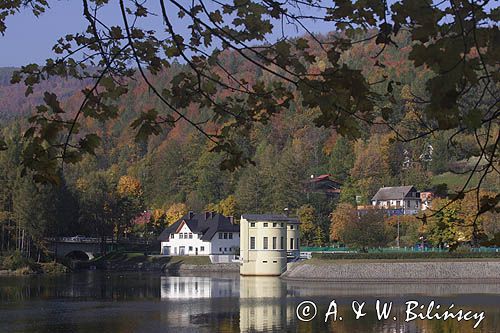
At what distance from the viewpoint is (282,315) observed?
1444 inches

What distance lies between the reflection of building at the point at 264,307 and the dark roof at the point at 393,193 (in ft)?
132

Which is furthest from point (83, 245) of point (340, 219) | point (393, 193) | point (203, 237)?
point (393, 193)

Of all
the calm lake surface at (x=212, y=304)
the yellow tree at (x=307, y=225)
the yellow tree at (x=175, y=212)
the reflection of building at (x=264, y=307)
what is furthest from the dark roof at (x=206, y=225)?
the reflection of building at (x=264, y=307)

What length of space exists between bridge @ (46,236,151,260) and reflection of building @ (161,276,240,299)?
2551 centimetres

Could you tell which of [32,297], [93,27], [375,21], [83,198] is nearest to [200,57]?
[93,27]

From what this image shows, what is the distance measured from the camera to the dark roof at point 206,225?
91250 mm

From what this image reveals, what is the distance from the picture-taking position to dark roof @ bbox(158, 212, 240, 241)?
91.2 m

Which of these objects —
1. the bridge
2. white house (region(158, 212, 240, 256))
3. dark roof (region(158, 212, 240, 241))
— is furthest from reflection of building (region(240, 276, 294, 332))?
the bridge

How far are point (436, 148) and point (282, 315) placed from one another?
232 ft

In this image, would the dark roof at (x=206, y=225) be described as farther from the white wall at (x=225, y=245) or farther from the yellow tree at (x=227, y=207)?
the yellow tree at (x=227, y=207)

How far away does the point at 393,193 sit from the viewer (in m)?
98.9

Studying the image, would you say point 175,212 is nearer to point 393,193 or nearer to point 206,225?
point 206,225

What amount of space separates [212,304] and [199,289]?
40.4ft

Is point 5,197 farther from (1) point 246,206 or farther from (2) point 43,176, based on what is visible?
(2) point 43,176
